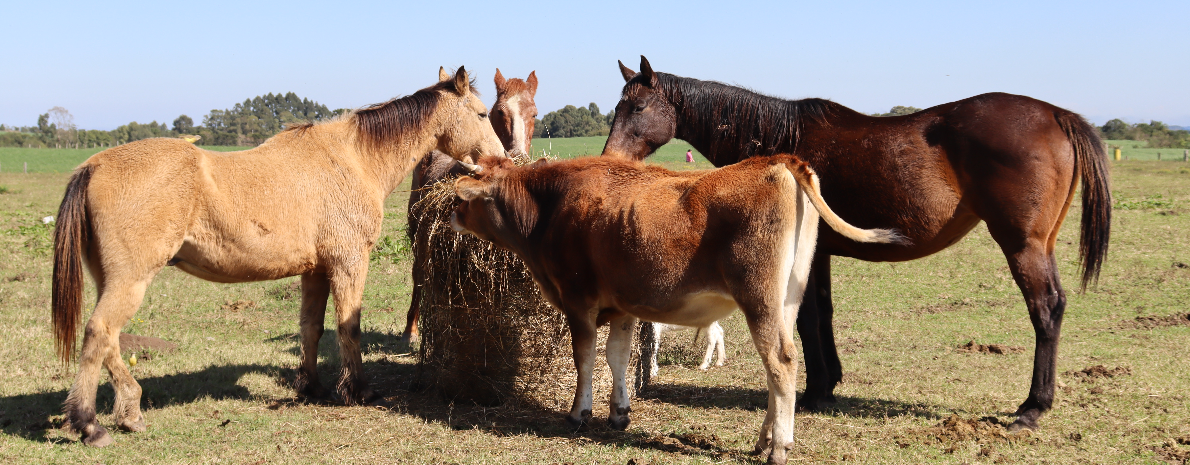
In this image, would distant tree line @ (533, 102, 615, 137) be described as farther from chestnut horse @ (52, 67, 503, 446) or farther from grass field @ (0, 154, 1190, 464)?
chestnut horse @ (52, 67, 503, 446)

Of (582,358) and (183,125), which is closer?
(582,358)

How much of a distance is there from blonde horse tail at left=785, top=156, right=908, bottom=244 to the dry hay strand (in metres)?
2.36

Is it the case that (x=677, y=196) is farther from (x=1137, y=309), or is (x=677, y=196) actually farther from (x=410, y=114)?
(x=1137, y=309)

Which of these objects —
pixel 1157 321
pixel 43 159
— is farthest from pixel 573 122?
pixel 1157 321

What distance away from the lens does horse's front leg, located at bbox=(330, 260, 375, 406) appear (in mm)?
6191

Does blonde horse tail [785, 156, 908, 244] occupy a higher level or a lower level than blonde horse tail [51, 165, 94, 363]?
higher

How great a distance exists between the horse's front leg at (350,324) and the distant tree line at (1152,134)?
68.6 metres

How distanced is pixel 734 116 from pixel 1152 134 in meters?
76.8

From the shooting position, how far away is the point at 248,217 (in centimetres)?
566

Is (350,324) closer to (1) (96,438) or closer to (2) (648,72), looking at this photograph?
(1) (96,438)

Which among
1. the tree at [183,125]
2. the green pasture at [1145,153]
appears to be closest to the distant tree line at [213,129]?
the tree at [183,125]

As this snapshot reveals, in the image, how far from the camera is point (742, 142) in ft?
21.3

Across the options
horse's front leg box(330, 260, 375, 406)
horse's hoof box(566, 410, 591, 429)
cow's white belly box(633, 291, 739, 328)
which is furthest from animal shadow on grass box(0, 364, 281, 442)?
cow's white belly box(633, 291, 739, 328)

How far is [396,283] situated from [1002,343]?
805 cm
